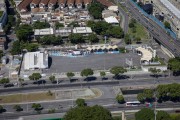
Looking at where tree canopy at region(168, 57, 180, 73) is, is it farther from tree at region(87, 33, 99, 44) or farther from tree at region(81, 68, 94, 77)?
tree at region(87, 33, 99, 44)

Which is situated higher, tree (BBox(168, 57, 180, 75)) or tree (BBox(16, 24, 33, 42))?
tree (BBox(16, 24, 33, 42))

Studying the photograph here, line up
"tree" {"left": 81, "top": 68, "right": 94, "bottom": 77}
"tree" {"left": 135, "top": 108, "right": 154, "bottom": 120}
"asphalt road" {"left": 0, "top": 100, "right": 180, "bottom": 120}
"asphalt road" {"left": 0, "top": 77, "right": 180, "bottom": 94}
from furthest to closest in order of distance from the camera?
"tree" {"left": 81, "top": 68, "right": 94, "bottom": 77}, "asphalt road" {"left": 0, "top": 77, "right": 180, "bottom": 94}, "asphalt road" {"left": 0, "top": 100, "right": 180, "bottom": 120}, "tree" {"left": 135, "top": 108, "right": 154, "bottom": 120}

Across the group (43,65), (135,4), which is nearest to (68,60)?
(43,65)

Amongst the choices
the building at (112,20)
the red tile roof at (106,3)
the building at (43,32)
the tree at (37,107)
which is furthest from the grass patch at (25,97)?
the red tile roof at (106,3)

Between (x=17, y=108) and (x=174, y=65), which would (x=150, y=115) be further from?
(x=174, y=65)

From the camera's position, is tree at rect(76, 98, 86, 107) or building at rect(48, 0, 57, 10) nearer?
tree at rect(76, 98, 86, 107)

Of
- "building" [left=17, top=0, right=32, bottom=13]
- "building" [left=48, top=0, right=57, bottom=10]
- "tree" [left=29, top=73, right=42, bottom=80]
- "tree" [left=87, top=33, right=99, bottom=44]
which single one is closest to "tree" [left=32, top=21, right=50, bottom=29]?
"building" [left=17, top=0, right=32, bottom=13]
